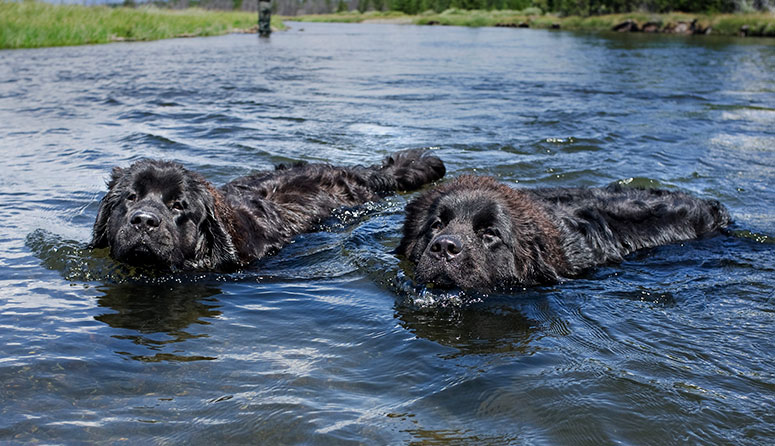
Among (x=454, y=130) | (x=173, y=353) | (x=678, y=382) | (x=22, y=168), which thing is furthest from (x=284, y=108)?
(x=678, y=382)

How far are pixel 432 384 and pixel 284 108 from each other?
10959mm

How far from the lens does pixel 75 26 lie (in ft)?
96.3

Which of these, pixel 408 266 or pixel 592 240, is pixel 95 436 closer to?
pixel 408 266

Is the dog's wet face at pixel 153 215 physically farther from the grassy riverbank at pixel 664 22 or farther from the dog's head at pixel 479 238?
the grassy riverbank at pixel 664 22

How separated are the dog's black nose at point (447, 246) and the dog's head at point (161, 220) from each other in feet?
6.14

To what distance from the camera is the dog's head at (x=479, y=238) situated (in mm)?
5242

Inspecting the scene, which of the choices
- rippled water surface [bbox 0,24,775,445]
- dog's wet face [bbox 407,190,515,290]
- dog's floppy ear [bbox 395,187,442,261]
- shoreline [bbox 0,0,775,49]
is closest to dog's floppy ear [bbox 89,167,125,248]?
rippled water surface [bbox 0,24,775,445]

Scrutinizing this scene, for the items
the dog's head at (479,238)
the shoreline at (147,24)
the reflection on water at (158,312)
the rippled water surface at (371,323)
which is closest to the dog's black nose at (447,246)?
the dog's head at (479,238)

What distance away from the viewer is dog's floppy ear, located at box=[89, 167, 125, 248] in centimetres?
591

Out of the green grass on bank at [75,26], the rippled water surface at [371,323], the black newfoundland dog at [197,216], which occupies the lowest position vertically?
the rippled water surface at [371,323]

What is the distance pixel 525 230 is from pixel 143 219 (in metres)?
2.84

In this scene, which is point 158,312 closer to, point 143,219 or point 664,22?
point 143,219

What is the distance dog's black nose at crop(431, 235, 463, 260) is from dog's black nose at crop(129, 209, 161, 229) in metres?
2.07

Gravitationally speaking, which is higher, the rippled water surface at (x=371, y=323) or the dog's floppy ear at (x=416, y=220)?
the dog's floppy ear at (x=416, y=220)
